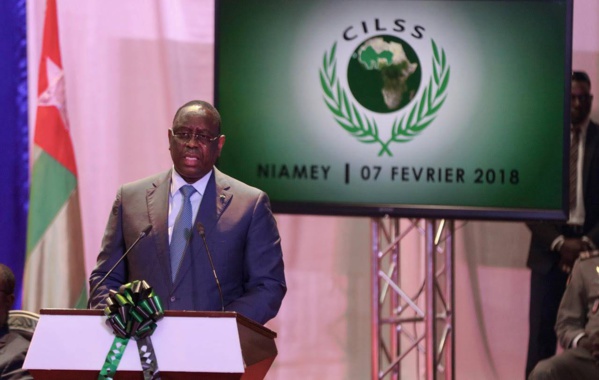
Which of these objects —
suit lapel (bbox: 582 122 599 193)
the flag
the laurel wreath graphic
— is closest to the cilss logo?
the laurel wreath graphic

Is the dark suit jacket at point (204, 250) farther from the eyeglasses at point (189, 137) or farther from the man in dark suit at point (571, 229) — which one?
the man in dark suit at point (571, 229)

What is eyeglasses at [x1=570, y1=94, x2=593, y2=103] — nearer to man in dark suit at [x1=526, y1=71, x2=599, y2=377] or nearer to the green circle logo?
man in dark suit at [x1=526, y1=71, x2=599, y2=377]

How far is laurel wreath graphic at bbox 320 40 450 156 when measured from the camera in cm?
517

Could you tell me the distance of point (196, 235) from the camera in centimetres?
327

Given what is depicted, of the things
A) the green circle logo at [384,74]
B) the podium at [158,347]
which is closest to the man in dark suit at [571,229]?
the green circle logo at [384,74]

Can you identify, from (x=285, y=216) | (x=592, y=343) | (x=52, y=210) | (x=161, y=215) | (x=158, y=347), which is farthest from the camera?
(x=285, y=216)

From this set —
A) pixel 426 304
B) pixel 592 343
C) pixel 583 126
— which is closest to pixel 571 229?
pixel 583 126

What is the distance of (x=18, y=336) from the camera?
424cm

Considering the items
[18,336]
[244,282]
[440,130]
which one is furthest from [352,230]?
[244,282]

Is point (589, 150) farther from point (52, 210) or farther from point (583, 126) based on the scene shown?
point (52, 210)

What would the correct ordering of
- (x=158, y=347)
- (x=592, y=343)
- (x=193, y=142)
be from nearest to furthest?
(x=158, y=347) → (x=193, y=142) → (x=592, y=343)

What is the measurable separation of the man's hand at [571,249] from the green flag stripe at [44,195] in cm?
281

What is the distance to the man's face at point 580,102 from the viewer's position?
18.9 feet

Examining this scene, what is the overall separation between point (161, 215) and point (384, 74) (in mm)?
2180
